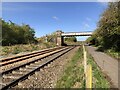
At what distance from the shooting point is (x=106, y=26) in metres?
34.9

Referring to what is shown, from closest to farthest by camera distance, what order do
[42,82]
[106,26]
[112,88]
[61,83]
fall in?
[112,88], [61,83], [42,82], [106,26]

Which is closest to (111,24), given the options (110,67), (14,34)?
(110,67)

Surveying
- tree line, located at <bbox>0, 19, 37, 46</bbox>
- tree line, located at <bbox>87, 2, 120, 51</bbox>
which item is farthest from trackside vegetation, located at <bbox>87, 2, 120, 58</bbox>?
tree line, located at <bbox>0, 19, 37, 46</bbox>

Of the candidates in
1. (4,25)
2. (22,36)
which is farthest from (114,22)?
(22,36)

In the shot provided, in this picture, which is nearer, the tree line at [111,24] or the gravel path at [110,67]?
the gravel path at [110,67]

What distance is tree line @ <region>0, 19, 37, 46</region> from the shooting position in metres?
61.1

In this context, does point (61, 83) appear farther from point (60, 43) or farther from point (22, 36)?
point (60, 43)

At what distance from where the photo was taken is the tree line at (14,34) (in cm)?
6106

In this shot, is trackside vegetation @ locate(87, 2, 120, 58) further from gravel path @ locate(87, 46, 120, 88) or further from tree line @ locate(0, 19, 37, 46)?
tree line @ locate(0, 19, 37, 46)

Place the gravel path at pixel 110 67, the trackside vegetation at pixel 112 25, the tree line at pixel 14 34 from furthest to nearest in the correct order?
the tree line at pixel 14 34 → the trackside vegetation at pixel 112 25 → the gravel path at pixel 110 67

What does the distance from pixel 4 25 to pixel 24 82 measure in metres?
54.7

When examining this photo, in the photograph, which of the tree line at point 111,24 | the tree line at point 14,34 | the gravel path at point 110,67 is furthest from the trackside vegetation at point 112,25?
the tree line at point 14,34

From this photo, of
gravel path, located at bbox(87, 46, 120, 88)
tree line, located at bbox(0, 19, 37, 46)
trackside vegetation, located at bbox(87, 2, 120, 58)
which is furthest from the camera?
tree line, located at bbox(0, 19, 37, 46)

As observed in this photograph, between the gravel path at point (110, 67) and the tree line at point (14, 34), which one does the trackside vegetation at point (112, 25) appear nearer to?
the gravel path at point (110, 67)
